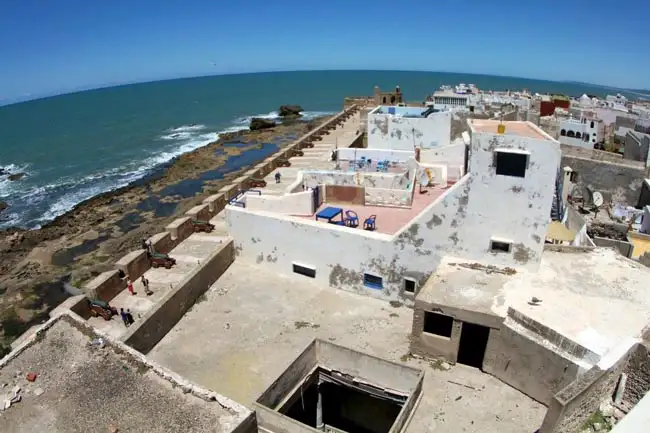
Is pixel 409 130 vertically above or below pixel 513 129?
below

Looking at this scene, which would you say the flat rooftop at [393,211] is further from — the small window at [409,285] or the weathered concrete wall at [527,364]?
the weathered concrete wall at [527,364]

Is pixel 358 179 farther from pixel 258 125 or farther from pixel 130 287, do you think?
pixel 258 125

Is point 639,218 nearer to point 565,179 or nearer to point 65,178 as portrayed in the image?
point 565,179

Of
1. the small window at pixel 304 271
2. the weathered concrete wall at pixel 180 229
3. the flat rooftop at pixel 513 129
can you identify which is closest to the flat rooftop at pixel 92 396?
the small window at pixel 304 271

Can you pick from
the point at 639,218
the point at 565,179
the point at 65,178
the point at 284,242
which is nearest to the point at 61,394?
the point at 284,242

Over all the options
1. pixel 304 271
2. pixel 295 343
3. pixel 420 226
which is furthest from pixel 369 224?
pixel 295 343

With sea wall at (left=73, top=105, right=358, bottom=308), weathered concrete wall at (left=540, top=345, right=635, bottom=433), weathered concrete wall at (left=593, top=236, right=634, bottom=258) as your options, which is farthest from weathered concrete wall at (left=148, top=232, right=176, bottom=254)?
weathered concrete wall at (left=593, top=236, right=634, bottom=258)
